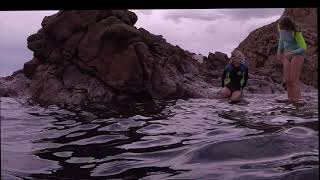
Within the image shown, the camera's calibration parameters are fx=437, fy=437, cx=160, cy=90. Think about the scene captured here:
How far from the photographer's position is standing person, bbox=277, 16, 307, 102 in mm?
8812

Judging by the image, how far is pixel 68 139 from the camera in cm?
621

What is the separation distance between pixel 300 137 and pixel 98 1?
13.4ft

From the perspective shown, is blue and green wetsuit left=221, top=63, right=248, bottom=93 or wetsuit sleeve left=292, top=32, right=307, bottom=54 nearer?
wetsuit sleeve left=292, top=32, right=307, bottom=54

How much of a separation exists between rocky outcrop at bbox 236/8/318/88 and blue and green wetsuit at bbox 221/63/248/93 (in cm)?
1085

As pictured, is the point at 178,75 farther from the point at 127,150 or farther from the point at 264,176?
the point at 264,176

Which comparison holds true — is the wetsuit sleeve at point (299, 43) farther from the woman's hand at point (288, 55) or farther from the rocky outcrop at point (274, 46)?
the rocky outcrop at point (274, 46)

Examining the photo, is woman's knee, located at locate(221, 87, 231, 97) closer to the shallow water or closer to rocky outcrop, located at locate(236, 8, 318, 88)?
the shallow water

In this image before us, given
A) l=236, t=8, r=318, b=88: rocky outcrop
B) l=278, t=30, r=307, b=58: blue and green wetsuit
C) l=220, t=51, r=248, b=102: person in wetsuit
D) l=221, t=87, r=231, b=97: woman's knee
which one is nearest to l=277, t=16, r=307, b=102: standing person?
l=278, t=30, r=307, b=58: blue and green wetsuit

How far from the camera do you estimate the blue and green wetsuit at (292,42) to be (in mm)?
8828

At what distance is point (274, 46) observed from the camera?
26.2 metres

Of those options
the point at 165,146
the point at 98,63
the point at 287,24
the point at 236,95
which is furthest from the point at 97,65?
the point at 165,146

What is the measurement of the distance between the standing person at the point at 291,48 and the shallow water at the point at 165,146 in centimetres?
87

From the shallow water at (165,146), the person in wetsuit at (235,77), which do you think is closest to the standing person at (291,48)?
the shallow water at (165,146)

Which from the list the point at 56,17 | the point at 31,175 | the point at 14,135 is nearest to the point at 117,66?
the point at 56,17
